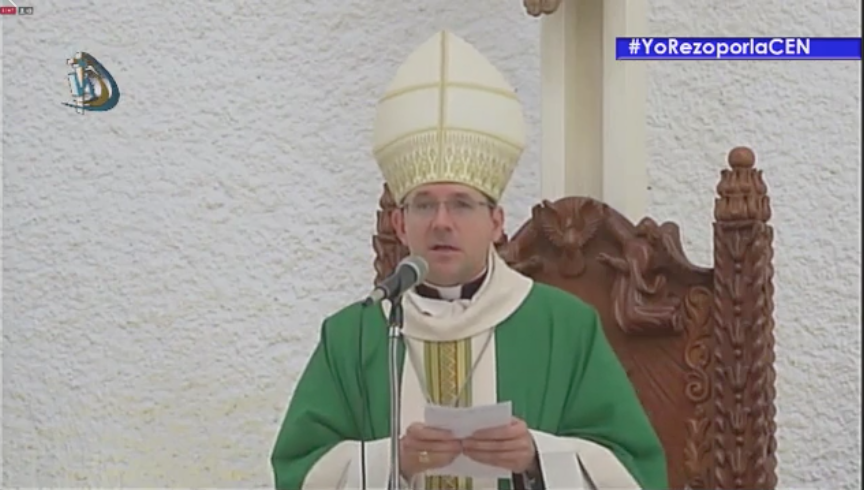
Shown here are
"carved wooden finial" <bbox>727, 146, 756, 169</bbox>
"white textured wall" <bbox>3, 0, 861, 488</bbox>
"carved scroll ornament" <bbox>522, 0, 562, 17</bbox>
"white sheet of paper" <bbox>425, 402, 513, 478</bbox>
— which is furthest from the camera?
"white textured wall" <bbox>3, 0, 861, 488</bbox>

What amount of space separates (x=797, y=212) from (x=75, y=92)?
1566 millimetres

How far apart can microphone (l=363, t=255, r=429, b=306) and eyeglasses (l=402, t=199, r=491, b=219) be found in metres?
0.27

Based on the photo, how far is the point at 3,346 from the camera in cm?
361

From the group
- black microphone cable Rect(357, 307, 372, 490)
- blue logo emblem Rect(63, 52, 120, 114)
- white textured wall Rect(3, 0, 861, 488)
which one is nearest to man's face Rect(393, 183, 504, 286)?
black microphone cable Rect(357, 307, 372, 490)

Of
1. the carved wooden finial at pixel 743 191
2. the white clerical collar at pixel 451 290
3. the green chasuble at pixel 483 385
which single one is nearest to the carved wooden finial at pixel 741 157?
the carved wooden finial at pixel 743 191

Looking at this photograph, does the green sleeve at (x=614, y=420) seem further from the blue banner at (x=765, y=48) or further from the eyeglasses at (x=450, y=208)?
the blue banner at (x=765, y=48)

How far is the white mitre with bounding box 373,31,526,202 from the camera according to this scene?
2.54 metres

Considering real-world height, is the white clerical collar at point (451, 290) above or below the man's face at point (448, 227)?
below

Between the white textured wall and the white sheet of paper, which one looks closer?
the white sheet of paper

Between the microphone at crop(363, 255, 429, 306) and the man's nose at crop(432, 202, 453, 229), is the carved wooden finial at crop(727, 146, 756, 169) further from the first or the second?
the microphone at crop(363, 255, 429, 306)

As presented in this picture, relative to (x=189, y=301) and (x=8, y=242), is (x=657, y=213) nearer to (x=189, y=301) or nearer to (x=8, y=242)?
(x=189, y=301)

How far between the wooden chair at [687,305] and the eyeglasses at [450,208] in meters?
0.29

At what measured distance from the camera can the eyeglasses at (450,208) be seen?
252 centimetres

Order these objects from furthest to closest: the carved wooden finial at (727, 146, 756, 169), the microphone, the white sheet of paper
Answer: the carved wooden finial at (727, 146, 756, 169) → the white sheet of paper → the microphone
